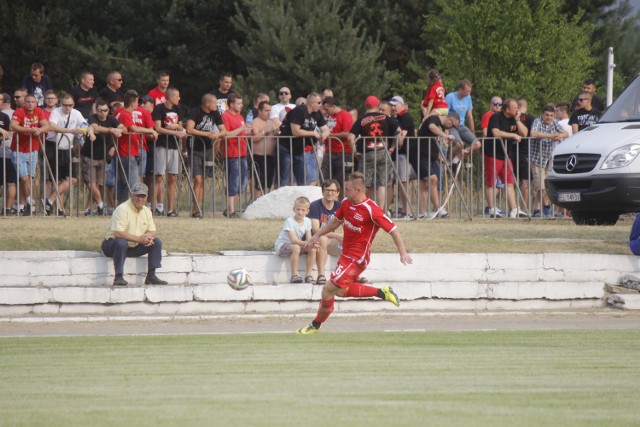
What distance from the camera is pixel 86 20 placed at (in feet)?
136

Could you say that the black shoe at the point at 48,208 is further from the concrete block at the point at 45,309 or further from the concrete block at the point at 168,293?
the concrete block at the point at 168,293

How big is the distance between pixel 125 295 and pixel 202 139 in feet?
17.9

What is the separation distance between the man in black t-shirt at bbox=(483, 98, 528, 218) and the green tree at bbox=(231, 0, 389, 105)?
47.6 feet

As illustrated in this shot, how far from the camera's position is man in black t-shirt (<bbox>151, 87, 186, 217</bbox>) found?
2053cm

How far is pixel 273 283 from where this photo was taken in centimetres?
1692

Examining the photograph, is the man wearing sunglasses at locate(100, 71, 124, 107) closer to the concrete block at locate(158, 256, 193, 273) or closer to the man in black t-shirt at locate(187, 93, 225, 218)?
the man in black t-shirt at locate(187, 93, 225, 218)

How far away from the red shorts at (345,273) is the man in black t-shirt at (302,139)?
708 centimetres

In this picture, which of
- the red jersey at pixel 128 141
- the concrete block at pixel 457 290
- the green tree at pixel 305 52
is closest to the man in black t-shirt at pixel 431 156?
the concrete block at pixel 457 290

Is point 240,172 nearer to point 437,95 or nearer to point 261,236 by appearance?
point 261,236

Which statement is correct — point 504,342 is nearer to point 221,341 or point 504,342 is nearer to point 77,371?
point 221,341

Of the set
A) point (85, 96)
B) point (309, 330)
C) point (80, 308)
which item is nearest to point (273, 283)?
point (80, 308)

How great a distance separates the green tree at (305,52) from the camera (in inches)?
1451

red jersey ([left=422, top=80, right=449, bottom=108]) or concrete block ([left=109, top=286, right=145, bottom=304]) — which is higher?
red jersey ([left=422, top=80, right=449, bottom=108])

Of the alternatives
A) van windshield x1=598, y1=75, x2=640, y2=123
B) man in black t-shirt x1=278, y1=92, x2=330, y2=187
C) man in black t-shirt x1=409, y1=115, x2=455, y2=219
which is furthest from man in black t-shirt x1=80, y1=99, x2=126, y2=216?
van windshield x1=598, y1=75, x2=640, y2=123
